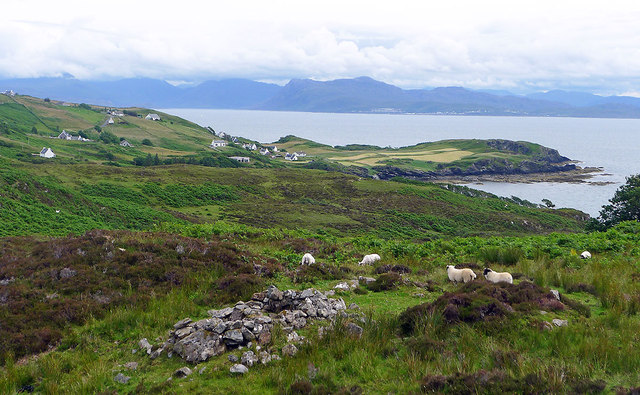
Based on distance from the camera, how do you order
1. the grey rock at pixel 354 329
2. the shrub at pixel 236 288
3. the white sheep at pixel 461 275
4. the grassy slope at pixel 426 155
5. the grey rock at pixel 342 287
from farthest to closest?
the grassy slope at pixel 426 155, the white sheep at pixel 461 275, the grey rock at pixel 342 287, the shrub at pixel 236 288, the grey rock at pixel 354 329

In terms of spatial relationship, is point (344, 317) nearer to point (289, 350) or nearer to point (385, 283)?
point (289, 350)

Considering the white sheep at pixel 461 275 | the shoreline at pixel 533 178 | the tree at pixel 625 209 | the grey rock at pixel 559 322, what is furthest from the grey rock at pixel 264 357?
the shoreline at pixel 533 178

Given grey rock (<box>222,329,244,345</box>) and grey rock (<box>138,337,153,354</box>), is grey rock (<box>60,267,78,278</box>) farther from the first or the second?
grey rock (<box>222,329,244,345</box>)

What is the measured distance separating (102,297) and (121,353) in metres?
3.04

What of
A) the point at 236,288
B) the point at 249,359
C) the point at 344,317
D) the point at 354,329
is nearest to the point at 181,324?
the point at 249,359

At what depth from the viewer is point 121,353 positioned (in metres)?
8.48

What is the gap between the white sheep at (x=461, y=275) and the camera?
11.9 metres

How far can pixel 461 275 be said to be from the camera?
12.0 m

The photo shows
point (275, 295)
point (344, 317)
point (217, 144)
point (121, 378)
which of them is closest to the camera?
point (121, 378)

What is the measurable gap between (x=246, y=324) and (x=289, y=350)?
1.12 metres

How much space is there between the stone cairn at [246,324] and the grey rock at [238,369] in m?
0.39

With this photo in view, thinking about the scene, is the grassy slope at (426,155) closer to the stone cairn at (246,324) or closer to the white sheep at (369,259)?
the white sheep at (369,259)

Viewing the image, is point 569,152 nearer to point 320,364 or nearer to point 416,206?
point 416,206

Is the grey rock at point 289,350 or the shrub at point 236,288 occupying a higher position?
the grey rock at point 289,350
